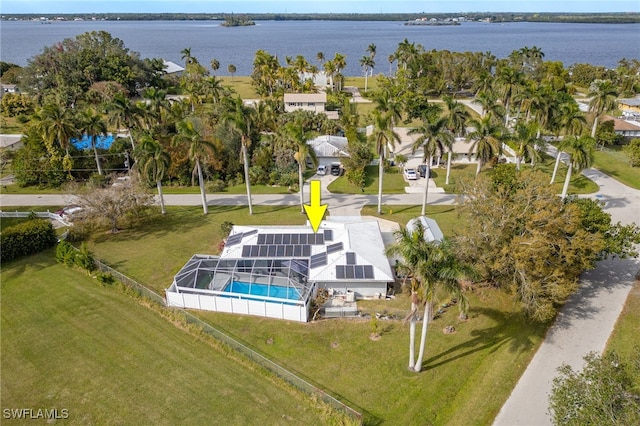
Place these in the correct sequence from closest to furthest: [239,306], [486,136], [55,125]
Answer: [239,306] → [486,136] → [55,125]

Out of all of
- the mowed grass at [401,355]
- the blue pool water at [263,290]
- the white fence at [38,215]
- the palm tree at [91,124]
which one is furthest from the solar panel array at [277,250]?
the palm tree at [91,124]

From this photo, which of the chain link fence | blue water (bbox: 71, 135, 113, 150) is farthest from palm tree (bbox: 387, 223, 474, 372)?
Answer: blue water (bbox: 71, 135, 113, 150)

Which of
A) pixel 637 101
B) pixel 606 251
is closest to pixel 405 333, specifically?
pixel 606 251

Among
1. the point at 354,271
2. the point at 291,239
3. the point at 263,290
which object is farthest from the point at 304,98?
the point at 263,290

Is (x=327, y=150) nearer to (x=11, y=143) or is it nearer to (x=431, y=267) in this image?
(x=431, y=267)

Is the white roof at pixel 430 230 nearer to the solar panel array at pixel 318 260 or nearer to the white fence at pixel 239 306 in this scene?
the solar panel array at pixel 318 260
